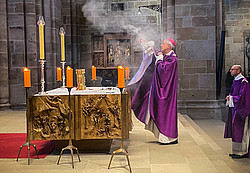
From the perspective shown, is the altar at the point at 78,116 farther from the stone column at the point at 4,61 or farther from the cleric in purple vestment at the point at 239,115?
the stone column at the point at 4,61

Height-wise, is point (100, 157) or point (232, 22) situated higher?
point (232, 22)

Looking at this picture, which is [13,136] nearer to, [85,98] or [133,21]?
[85,98]

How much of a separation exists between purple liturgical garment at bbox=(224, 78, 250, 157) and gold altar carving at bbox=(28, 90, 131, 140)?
2.10m

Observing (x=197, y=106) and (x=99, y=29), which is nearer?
(x=197, y=106)

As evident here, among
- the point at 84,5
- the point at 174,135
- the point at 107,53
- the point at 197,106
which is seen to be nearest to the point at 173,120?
the point at 174,135

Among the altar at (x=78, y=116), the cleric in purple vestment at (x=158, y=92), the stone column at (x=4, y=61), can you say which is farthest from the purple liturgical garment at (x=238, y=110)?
the stone column at (x=4, y=61)

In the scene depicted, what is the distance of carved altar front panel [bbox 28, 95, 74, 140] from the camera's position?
4.04m

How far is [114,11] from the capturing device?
1317cm

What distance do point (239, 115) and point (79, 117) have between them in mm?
2652

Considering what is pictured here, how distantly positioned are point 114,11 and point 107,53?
1691 mm

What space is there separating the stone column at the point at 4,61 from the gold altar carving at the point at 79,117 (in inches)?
186

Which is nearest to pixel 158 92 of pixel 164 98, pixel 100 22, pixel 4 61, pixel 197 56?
pixel 164 98

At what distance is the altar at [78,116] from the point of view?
4.05 meters

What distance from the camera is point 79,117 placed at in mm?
4102
